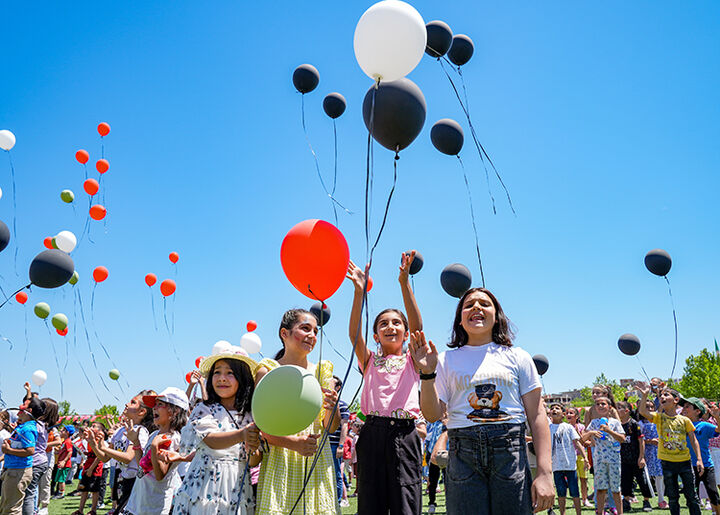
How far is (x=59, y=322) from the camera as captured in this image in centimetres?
1066

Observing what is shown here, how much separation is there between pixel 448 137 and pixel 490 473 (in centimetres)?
457

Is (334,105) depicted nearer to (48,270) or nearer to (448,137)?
(448,137)

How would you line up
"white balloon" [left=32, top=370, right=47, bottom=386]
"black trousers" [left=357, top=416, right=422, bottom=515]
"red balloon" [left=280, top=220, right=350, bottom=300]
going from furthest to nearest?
1. "white balloon" [left=32, top=370, right=47, bottom=386]
2. "red balloon" [left=280, top=220, right=350, bottom=300]
3. "black trousers" [left=357, top=416, right=422, bottom=515]

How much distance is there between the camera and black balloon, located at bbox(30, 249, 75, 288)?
22.9 feet

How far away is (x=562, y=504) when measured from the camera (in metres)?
6.88

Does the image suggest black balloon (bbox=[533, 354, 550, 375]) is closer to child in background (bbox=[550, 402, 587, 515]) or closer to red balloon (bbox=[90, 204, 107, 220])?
child in background (bbox=[550, 402, 587, 515])

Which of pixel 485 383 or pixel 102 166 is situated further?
pixel 102 166

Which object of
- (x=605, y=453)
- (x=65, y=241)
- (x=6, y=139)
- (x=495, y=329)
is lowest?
(x=605, y=453)

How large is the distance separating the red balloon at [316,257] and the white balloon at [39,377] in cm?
1179

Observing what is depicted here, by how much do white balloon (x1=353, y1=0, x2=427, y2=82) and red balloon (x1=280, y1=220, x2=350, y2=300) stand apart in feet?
3.93

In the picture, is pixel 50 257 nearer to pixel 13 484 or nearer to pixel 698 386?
pixel 13 484

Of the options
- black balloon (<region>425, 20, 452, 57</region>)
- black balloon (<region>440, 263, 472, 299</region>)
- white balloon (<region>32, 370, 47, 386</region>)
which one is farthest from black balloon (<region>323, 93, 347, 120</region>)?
white balloon (<region>32, 370, 47, 386</region>)

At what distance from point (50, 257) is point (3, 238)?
0.91m

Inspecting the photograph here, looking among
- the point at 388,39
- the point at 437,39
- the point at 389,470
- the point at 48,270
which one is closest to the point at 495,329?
the point at 389,470
